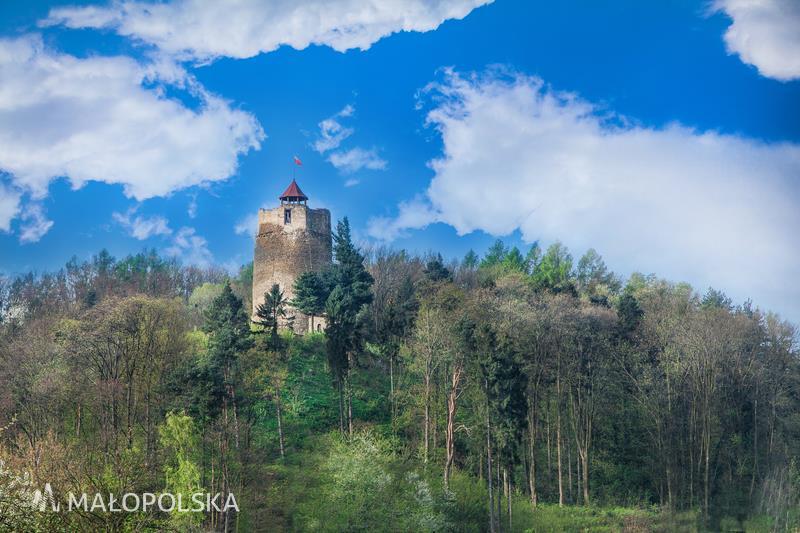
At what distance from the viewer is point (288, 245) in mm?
59438

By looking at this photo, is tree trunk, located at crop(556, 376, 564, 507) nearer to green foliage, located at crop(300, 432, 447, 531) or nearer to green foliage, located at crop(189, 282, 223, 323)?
green foliage, located at crop(300, 432, 447, 531)

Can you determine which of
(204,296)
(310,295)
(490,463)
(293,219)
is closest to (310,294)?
(310,295)

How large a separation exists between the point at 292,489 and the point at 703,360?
23078 millimetres

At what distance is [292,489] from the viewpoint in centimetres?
3556

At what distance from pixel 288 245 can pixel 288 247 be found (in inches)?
6.8

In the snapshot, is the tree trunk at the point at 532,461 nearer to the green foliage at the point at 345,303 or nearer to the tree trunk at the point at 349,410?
the tree trunk at the point at 349,410

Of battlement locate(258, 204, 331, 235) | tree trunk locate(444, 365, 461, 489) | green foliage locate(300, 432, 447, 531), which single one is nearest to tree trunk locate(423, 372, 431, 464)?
tree trunk locate(444, 365, 461, 489)

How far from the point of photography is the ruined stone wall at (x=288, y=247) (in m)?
58.9

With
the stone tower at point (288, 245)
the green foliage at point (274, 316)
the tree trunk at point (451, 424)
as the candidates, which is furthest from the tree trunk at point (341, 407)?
the stone tower at point (288, 245)

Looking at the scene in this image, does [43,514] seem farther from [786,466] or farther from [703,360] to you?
[786,466]

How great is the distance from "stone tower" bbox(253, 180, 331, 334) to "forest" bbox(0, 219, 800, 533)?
20.9 feet

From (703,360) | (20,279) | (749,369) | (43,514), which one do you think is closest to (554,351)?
(703,360)

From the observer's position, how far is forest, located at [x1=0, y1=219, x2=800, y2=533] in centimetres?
3450

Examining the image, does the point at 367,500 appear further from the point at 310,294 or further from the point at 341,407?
the point at 310,294
